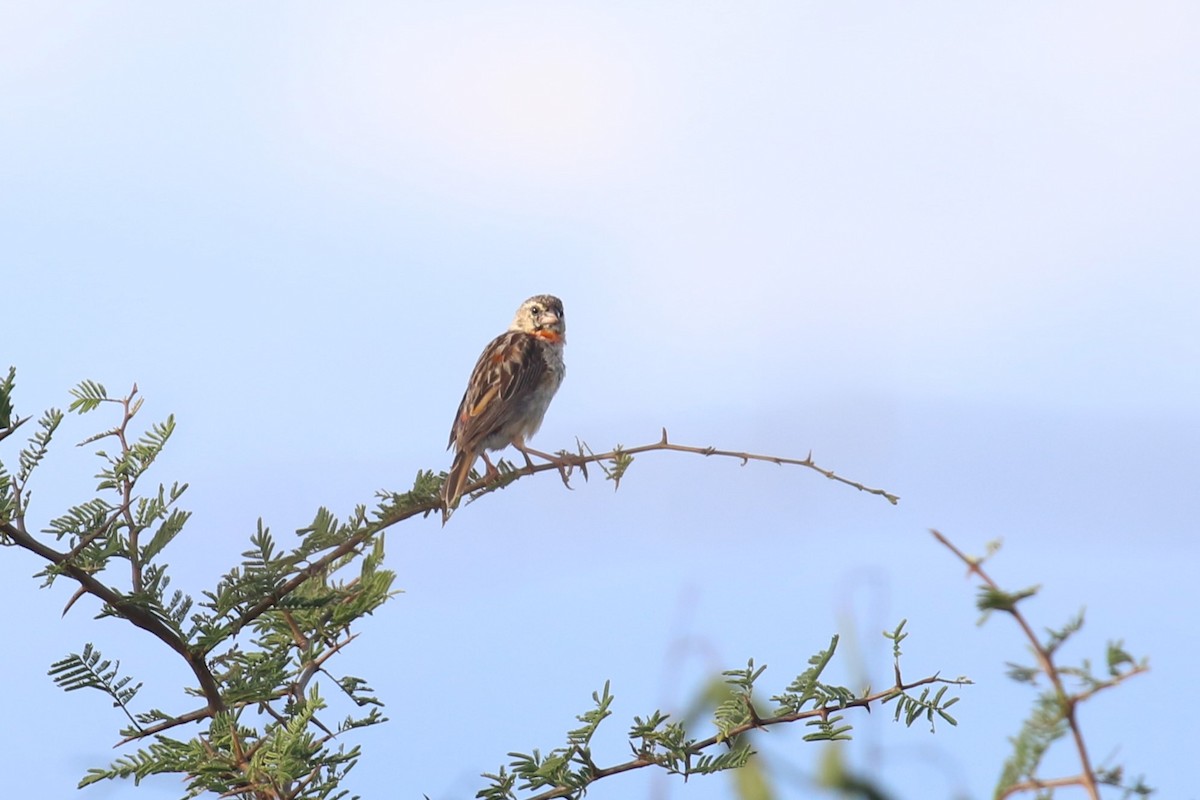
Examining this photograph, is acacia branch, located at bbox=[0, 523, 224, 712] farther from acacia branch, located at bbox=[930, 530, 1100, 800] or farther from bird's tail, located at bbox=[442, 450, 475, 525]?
acacia branch, located at bbox=[930, 530, 1100, 800]

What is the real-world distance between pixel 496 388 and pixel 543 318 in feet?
3.66

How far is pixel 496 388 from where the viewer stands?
7137 millimetres

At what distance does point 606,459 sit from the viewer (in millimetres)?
4211

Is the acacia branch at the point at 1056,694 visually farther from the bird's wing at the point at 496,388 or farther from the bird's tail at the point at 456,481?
the bird's wing at the point at 496,388

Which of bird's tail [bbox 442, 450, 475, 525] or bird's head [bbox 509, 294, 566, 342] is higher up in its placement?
bird's head [bbox 509, 294, 566, 342]

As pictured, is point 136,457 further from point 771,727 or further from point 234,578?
point 771,727

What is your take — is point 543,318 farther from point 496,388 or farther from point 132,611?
point 132,611

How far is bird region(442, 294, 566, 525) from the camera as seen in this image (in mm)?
6859

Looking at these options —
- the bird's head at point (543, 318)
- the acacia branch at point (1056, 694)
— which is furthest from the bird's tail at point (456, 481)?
the acacia branch at point (1056, 694)

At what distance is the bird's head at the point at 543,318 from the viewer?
8.10 m

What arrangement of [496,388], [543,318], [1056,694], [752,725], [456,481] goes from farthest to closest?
1. [543,318]
2. [496,388]
3. [456,481]
4. [752,725]
5. [1056,694]

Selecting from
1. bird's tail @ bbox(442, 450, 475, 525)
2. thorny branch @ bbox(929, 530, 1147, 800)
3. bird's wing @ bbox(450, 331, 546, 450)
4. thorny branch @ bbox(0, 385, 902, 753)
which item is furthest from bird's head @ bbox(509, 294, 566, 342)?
thorny branch @ bbox(929, 530, 1147, 800)

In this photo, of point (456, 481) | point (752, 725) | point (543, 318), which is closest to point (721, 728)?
point (752, 725)

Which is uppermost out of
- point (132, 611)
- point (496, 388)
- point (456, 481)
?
point (496, 388)
